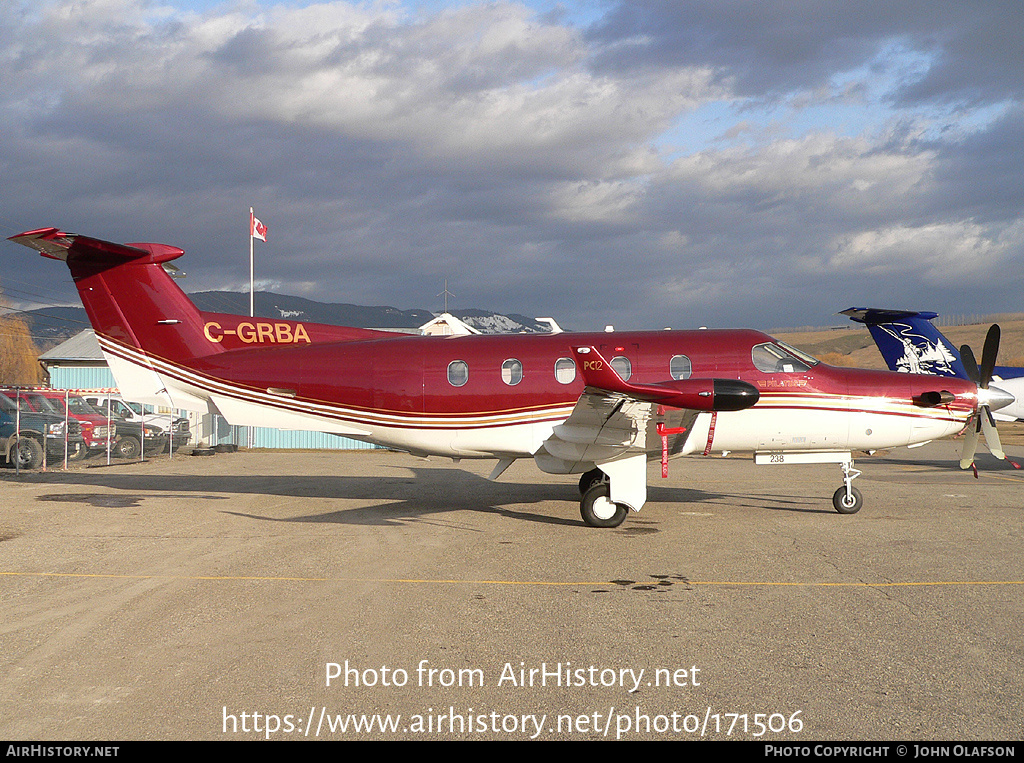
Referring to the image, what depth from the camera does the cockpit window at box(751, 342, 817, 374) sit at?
1247cm

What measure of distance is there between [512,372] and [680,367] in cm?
276

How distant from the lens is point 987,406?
41.3ft

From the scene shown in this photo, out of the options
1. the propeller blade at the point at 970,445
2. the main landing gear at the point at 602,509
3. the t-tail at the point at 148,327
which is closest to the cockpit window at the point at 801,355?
the propeller blade at the point at 970,445

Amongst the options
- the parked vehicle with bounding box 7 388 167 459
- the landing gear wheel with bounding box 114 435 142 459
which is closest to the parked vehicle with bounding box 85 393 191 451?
the parked vehicle with bounding box 7 388 167 459

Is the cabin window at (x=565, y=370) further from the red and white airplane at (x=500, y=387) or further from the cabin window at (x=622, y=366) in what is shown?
the cabin window at (x=622, y=366)

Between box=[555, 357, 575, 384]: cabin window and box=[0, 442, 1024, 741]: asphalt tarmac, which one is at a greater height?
box=[555, 357, 575, 384]: cabin window

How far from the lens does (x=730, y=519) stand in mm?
12305

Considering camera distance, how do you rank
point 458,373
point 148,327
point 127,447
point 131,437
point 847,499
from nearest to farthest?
1. point 847,499
2. point 458,373
3. point 148,327
4. point 127,447
5. point 131,437

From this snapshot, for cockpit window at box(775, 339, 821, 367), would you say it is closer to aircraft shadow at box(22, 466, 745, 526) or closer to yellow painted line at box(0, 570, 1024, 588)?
aircraft shadow at box(22, 466, 745, 526)

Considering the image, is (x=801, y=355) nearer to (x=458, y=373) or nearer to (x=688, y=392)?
(x=688, y=392)

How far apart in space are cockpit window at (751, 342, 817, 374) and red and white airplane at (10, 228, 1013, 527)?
0.02m

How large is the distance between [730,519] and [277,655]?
8.40 m

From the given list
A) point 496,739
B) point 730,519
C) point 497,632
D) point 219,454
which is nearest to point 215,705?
point 496,739

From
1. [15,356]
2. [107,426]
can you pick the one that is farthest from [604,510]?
[15,356]
